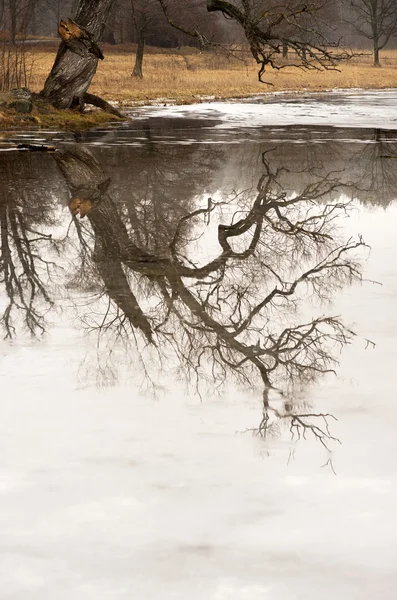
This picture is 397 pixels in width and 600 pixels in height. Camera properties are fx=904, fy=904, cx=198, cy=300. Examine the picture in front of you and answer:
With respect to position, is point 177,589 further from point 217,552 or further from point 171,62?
point 171,62

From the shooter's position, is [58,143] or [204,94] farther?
[204,94]

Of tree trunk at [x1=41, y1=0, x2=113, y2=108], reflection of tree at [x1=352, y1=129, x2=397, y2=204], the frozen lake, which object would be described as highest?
tree trunk at [x1=41, y1=0, x2=113, y2=108]

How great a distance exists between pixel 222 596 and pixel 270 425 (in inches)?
59.3

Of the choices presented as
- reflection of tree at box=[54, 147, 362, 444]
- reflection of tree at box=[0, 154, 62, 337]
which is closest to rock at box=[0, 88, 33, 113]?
reflection of tree at box=[0, 154, 62, 337]

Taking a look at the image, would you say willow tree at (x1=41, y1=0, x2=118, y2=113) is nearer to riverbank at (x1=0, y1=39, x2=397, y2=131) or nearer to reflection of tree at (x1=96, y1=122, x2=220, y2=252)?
riverbank at (x1=0, y1=39, x2=397, y2=131)

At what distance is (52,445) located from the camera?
4.15 m

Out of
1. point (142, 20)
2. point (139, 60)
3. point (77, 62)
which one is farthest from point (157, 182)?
point (142, 20)

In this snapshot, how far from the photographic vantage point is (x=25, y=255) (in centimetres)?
786

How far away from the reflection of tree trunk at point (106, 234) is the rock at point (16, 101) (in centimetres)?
670

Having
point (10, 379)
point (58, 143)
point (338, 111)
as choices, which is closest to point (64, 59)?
point (58, 143)

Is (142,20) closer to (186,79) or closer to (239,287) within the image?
(186,79)

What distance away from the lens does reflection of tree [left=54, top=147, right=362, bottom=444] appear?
5328mm

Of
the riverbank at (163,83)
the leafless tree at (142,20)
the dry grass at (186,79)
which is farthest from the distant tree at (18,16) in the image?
the leafless tree at (142,20)

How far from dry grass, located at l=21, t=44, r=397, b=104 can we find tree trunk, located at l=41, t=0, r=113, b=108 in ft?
23.3
